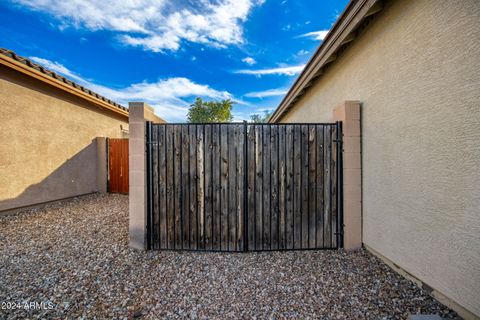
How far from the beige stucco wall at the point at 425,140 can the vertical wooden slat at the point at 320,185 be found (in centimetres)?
58

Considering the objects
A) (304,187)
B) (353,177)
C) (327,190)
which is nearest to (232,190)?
(304,187)

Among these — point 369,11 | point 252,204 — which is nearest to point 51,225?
point 252,204

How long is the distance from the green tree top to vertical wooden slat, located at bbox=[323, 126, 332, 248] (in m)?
21.9

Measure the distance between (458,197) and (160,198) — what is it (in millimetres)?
3302

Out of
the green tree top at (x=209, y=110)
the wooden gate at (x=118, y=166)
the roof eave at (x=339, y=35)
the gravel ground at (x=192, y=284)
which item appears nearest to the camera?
the gravel ground at (x=192, y=284)

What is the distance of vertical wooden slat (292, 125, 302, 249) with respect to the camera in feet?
9.42

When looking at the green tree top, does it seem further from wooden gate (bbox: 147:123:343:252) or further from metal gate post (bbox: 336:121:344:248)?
metal gate post (bbox: 336:121:344:248)

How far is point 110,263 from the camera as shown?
97.6 inches

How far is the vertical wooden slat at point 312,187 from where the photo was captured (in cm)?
287

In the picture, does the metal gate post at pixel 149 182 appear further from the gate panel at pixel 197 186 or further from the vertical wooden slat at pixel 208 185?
the vertical wooden slat at pixel 208 185

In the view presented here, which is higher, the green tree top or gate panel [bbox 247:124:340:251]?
the green tree top

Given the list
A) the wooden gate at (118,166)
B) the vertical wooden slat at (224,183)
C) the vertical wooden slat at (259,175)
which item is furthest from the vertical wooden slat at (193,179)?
the wooden gate at (118,166)

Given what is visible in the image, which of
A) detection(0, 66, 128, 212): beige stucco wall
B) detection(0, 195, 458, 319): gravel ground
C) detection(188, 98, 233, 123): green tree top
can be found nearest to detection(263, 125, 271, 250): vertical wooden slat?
detection(0, 195, 458, 319): gravel ground

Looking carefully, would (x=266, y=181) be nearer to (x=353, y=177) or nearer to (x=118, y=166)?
(x=353, y=177)
